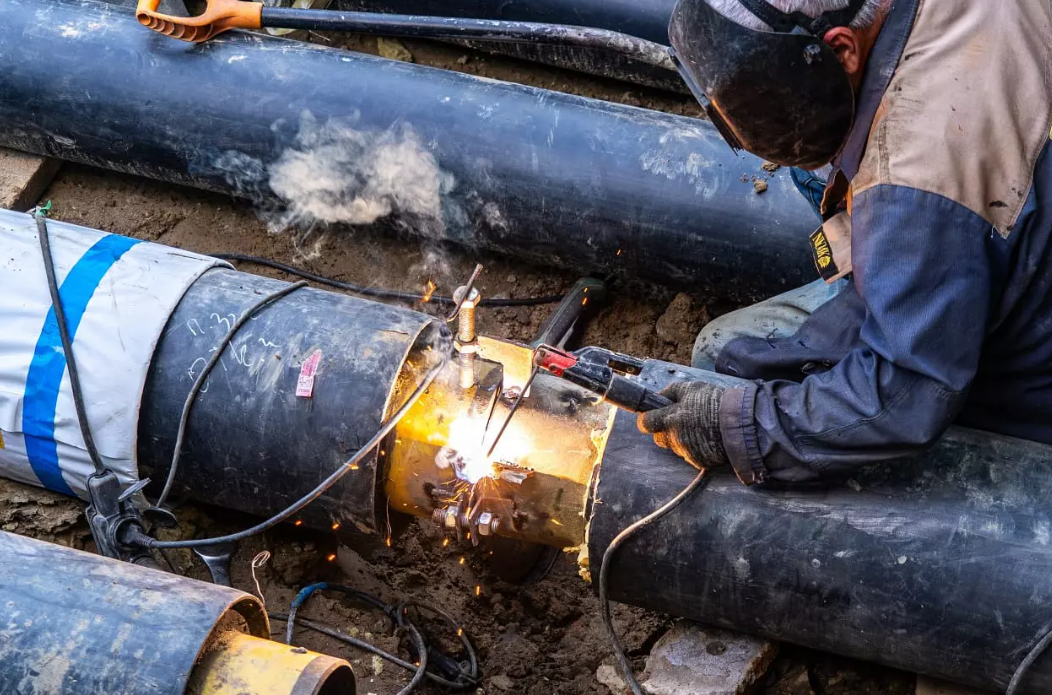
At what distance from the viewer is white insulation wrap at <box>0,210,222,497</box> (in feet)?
8.75

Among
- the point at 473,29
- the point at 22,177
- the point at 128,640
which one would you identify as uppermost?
the point at 473,29

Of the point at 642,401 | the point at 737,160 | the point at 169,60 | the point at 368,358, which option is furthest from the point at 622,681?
the point at 169,60

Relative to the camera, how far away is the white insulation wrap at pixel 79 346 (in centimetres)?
267

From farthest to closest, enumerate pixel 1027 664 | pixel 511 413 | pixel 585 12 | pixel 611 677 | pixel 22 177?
1. pixel 585 12
2. pixel 22 177
3. pixel 611 677
4. pixel 511 413
5. pixel 1027 664

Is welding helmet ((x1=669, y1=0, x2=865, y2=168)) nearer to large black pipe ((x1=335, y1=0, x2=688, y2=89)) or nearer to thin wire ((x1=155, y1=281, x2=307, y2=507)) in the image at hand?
thin wire ((x1=155, y1=281, x2=307, y2=507))

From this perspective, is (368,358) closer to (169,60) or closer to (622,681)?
(622,681)

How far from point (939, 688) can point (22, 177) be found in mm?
3517

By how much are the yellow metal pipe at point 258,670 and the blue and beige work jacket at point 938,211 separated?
3.54ft

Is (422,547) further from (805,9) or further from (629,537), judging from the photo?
(805,9)

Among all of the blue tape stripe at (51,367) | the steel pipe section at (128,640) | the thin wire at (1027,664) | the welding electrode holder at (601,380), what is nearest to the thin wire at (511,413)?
the welding electrode holder at (601,380)

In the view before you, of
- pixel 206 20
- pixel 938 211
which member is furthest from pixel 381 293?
pixel 938 211

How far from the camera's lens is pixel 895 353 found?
1985 mm

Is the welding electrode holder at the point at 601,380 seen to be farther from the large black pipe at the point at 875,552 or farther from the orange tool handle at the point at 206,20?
the orange tool handle at the point at 206,20

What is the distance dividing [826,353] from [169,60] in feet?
8.01
